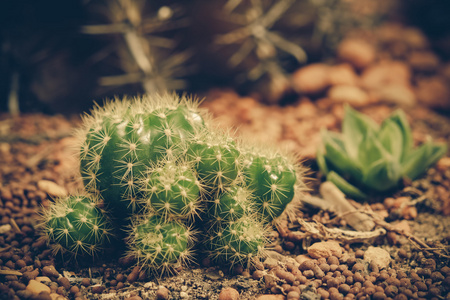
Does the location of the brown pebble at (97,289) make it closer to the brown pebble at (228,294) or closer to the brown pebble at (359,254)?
the brown pebble at (228,294)

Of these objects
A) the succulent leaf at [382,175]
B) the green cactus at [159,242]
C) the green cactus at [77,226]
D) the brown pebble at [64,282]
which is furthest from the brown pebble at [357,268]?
the brown pebble at [64,282]

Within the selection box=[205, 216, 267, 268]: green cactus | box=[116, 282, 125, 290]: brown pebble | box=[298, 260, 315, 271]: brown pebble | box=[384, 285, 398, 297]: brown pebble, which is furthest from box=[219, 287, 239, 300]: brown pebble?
box=[384, 285, 398, 297]: brown pebble

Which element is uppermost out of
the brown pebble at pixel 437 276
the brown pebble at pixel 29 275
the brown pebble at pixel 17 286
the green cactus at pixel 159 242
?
the green cactus at pixel 159 242

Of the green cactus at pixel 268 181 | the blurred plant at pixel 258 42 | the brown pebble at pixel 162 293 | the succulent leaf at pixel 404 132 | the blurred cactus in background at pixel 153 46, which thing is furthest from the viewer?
the blurred plant at pixel 258 42

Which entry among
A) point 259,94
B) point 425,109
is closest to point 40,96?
point 259,94

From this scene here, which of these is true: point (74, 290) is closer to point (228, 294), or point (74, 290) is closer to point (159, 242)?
point (159, 242)
